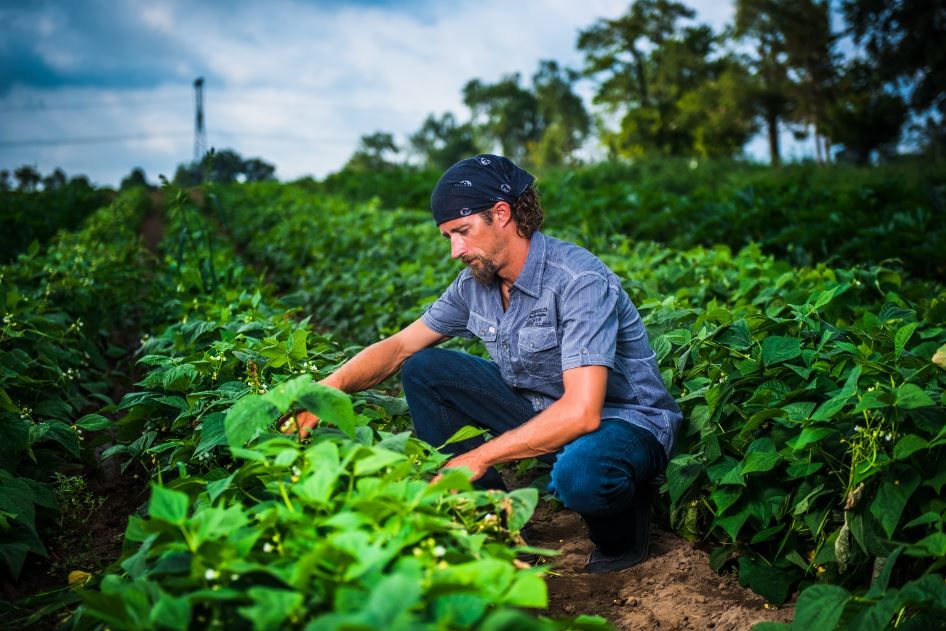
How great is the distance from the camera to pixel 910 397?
6.93ft

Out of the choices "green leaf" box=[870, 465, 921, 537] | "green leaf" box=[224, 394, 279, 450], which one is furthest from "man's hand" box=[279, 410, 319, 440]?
"green leaf" box=[870, 465, 921, 537]

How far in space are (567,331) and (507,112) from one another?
7028 cm

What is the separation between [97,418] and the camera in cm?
271

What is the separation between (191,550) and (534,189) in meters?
1.72

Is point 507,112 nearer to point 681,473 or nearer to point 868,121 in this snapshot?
point 868,121

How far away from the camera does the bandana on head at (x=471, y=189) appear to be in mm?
2521

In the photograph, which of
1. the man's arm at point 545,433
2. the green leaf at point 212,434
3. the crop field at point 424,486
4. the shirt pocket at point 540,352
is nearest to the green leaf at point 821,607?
the crop field at point 424,486

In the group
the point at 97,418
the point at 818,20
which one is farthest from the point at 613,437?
the point at 818,20

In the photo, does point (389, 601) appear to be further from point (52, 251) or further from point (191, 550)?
point (52, 251)

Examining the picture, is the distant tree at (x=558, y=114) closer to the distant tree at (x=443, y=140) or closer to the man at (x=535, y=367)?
the distant tree at (x=443, y=140)

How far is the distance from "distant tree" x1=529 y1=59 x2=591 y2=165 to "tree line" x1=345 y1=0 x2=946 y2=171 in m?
0.56

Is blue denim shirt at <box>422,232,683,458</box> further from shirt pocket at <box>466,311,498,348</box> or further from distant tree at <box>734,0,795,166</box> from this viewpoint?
distant tree at <box>734,0,795,166</box>

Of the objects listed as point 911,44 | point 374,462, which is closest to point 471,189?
point 374,462

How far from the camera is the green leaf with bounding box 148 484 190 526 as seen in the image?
58.8 inches
